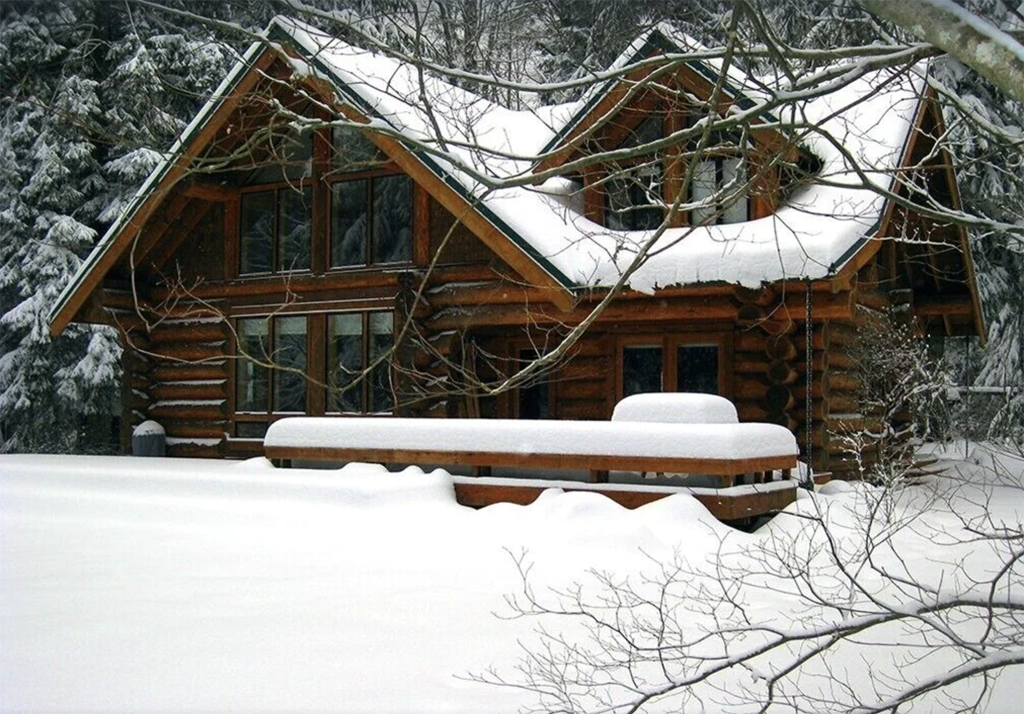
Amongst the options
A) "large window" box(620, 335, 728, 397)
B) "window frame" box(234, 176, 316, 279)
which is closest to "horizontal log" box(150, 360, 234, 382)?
"window frame" box(234, 176, 316, 279)

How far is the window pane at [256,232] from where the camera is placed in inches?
707

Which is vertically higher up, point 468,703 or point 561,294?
point 561,294

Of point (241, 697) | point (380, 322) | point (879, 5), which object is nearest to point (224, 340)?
point (380, 322)

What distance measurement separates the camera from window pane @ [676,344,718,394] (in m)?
14.9

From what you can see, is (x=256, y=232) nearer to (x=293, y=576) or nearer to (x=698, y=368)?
(x=698, y=368)

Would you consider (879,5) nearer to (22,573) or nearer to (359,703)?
(359,703)

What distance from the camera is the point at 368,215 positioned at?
17047 mm

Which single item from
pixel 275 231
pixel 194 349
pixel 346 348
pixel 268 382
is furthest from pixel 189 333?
pixel 346 348

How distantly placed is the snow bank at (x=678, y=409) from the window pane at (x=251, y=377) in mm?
7778

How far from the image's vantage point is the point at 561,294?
12859 millimetres

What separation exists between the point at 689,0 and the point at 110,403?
1951 centimetres

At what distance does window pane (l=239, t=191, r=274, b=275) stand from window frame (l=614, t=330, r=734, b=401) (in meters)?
6.32

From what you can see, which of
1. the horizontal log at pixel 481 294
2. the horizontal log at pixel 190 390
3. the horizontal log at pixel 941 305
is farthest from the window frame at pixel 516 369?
the horizontal log at pixel 941 305

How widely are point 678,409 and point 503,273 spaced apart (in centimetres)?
466
